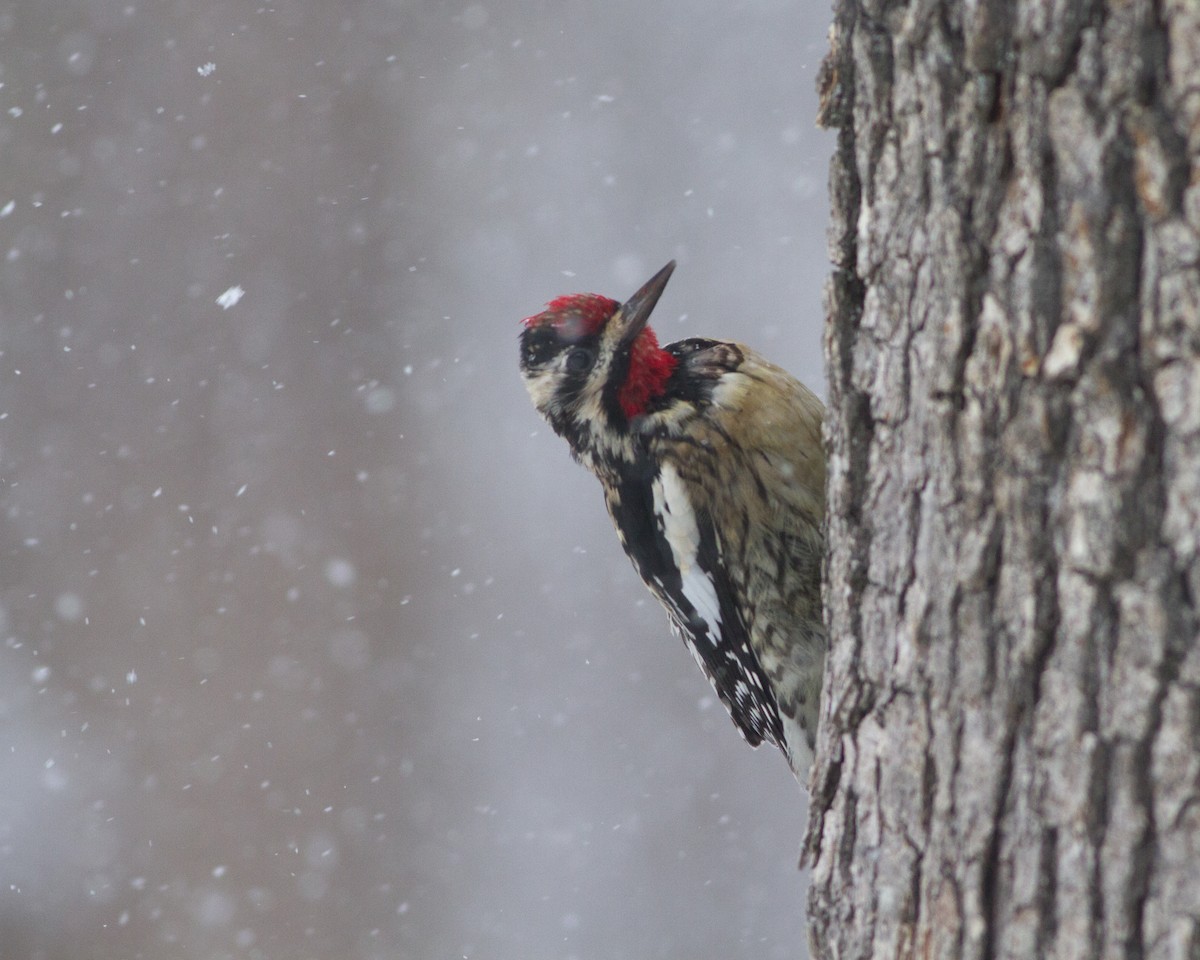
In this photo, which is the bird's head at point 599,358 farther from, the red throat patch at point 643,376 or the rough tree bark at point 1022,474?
the rough tree bark at point 1022,474

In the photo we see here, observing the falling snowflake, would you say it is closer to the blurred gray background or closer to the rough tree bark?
the blurred gray background

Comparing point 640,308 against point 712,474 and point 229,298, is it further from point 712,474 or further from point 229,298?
point 229,298

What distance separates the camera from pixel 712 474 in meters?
2.62

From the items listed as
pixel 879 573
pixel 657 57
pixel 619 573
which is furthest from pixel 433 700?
pixel 879 573

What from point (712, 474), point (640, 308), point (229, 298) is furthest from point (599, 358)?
point (229, 298)

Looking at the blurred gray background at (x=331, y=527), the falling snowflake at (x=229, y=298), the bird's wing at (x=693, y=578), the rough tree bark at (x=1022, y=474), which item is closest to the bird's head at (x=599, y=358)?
the bird's wing at (x=693, y=578)

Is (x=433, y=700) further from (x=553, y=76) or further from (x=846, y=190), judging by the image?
(x=846, y=190)

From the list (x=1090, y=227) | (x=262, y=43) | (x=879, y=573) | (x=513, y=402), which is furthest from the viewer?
(x=513, y=402)

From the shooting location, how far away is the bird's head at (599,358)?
2.69 meters

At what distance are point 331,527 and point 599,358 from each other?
4202mm

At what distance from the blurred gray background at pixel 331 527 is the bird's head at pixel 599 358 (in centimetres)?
406

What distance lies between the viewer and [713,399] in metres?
2.65

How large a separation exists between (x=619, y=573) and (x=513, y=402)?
1335mm

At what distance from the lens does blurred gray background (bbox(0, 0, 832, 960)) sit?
634cm
